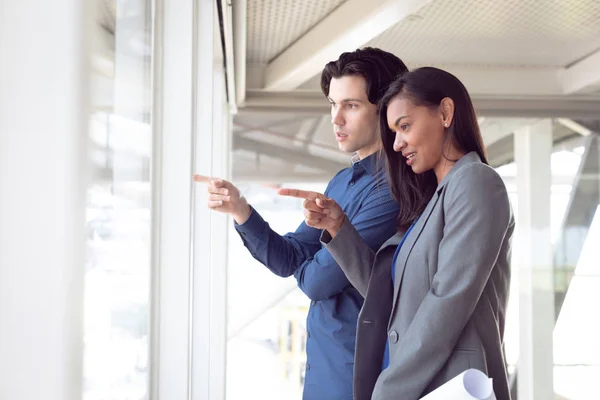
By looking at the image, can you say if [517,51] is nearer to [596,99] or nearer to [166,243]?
[596,99]

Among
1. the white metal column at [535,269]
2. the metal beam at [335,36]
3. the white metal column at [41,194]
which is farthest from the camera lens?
the white metal column at [535,269]

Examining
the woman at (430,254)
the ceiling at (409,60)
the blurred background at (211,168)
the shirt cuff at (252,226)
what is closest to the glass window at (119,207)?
the blurred background at (211,168)

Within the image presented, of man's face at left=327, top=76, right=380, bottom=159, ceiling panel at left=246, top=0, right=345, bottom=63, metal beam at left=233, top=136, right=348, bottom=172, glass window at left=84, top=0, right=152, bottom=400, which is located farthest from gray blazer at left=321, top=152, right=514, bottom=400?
metal beam at left=233, top=136, right=348, bottom=172

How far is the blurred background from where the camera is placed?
40cm

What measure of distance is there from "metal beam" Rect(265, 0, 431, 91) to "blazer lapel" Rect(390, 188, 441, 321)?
163 centimetres

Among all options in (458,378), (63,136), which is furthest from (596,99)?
(63,136)

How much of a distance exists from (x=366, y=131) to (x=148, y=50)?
1.81 ft

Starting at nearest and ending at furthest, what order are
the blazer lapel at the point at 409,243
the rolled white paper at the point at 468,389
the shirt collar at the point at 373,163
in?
the rolled white paper at the point at 468,389
the blazer lapel at the point at 409,243
the shirt collar at the point at 373,163

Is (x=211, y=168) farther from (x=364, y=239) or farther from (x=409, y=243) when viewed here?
(x=409, y=243)

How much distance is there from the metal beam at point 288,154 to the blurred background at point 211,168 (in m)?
0.01

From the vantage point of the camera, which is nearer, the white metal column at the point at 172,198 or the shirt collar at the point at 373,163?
the shirt collar at the point at 373,163

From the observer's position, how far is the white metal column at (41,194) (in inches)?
14.4

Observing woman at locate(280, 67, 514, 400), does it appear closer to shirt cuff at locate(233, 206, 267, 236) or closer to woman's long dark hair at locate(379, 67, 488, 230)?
woman's long dark hair at locate(379, 67, 488, 230)

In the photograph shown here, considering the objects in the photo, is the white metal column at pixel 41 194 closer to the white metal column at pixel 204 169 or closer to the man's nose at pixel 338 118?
the man's nose at pixel 338 118
